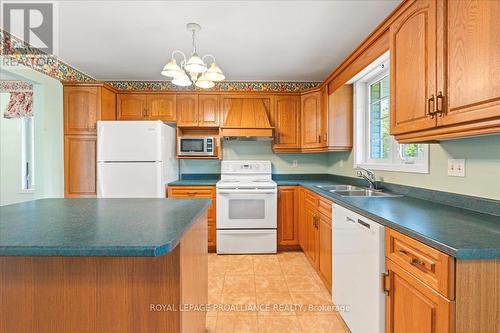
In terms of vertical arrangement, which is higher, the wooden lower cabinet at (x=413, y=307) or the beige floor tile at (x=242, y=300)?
the wooden lower cabinet at (x=413, y=307)

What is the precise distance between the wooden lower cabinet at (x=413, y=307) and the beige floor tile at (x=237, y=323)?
3.16ft

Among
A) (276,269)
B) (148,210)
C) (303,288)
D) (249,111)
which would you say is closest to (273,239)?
(276,269)

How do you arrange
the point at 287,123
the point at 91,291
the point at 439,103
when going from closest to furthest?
the point at 91,291, the point at 439,103, the point at 287,123

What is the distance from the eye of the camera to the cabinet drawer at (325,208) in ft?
7.00

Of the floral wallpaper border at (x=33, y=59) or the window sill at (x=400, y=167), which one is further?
the floral wallpaper border at (x=33, y=59)

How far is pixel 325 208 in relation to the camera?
2.26 metres

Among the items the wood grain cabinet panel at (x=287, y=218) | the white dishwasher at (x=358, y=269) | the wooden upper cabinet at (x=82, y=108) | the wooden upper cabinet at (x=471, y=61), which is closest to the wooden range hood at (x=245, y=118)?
the wood grain cabinet panel at (x=287, y=218)

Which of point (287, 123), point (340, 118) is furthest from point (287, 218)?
point (340, 118)

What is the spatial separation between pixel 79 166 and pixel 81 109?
→ 71 cm

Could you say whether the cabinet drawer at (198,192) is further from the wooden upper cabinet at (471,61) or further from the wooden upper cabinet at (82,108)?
the wooden upper cabinet at (471,61)

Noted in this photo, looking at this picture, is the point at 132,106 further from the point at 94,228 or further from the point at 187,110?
the point at 94,228

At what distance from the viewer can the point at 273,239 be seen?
10.5 ft

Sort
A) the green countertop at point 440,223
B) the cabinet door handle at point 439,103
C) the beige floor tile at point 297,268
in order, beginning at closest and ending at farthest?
the green countertop at point 440,223 → the cabinet door handle at point 439,103 → the beige floor tile at point 297,268

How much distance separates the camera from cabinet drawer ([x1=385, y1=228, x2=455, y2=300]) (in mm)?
909
